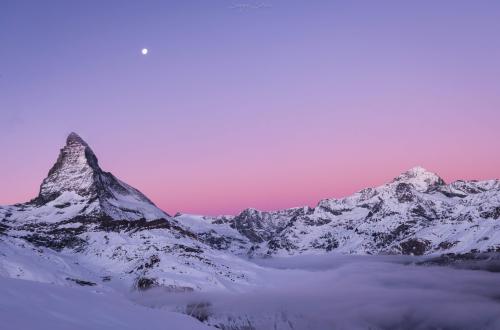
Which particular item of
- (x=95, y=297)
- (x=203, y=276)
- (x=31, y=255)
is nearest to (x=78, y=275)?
(x=31, y=255)

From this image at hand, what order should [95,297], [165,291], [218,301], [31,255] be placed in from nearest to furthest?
[95,297] → [31,255] → [165,291] → [218,301]

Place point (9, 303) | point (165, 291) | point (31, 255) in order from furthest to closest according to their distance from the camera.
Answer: point (165, 291) < point (31, 255) < point (9, 303)

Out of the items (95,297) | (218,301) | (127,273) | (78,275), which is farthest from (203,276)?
(95,297)

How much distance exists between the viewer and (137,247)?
18475 centimetres

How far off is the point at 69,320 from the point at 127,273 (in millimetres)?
159838

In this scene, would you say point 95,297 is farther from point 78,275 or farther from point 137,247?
point 137,247

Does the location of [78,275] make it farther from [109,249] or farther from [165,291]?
[109,249]

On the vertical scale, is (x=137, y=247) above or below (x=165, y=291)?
above

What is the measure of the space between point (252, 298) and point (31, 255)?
273ft

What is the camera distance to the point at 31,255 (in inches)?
5408

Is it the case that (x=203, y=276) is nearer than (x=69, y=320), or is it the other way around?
(x=69, y=320)

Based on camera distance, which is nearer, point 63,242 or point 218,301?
point 218,301

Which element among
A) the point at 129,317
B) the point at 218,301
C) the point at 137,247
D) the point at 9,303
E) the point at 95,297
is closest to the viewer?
the point at 9,303

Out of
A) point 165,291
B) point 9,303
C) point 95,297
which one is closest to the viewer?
point 9,303
